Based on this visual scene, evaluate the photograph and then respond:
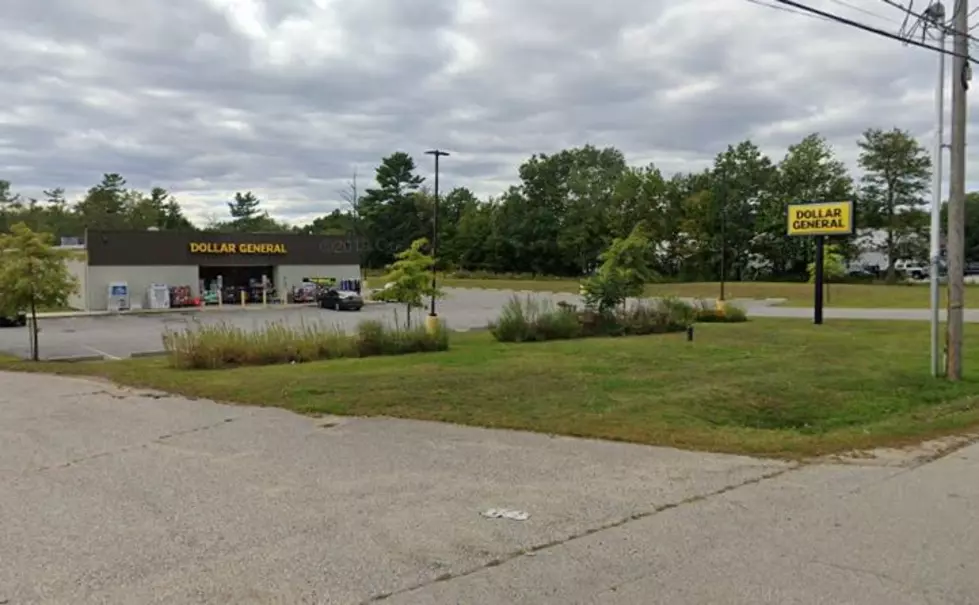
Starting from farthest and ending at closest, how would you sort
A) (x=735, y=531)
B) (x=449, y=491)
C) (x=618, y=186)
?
(x=618, y=186) → (x=449, y=491) → (x=735, y=531)

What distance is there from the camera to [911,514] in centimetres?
602

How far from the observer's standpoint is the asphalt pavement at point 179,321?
2570 cm

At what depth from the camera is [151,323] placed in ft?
122

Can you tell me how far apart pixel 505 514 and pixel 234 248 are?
4869cm

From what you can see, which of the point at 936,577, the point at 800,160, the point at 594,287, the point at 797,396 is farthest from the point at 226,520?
the point at 800,160

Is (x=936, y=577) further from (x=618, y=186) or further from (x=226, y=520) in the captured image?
(x=618, y=186)

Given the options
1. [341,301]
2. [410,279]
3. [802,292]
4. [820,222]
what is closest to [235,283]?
[341,301]

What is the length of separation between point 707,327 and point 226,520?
79.2 ft

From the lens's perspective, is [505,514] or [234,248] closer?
[505,514]

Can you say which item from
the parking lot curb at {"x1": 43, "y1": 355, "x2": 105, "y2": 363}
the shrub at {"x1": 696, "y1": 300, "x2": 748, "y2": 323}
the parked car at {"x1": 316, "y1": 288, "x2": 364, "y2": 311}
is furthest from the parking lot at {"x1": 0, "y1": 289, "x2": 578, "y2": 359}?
the shrub at {"x1": 696, "y1": 300, "x2": 748, "y2": 323}

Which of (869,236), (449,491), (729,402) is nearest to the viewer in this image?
(449,491)

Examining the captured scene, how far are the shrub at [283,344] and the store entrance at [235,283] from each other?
105ft

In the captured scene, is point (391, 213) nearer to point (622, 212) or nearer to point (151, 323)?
point (622, 212)

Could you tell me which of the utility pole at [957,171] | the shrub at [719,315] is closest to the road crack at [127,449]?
the utility pole at [957,171]
